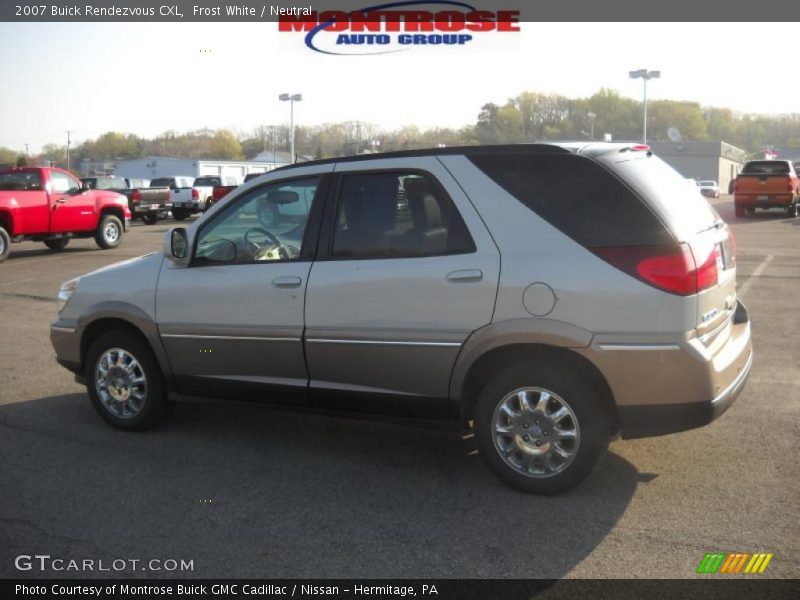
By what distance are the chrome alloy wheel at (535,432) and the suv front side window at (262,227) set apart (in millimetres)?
1620

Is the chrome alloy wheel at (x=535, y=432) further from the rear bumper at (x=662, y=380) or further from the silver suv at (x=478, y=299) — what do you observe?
the rear bumper at (x=662, y=380)

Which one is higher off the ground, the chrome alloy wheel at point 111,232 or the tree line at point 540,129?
the tree line at point 540,129

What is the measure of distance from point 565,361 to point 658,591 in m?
1.31

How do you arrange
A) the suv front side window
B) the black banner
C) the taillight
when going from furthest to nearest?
the suv front side window, the taillight, the black banner

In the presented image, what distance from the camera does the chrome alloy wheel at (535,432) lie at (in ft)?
14.4

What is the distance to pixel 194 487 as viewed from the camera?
4762 mm

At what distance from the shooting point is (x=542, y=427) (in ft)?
14.6

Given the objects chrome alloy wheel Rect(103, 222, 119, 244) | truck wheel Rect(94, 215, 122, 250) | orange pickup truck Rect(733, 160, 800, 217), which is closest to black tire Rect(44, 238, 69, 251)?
→ truck wheel Rect(94, 215, 122, 250)

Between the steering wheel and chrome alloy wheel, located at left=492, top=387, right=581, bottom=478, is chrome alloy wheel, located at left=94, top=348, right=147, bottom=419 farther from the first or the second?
chrome alloy wheel, located at left=492, top=387, right=581, bottom=478

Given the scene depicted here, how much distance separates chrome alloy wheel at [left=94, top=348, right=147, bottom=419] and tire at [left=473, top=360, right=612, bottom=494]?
2.47 meters

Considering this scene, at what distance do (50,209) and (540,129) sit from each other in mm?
12623

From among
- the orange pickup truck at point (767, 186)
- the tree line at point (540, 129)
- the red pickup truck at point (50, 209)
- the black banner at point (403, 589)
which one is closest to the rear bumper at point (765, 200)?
the orange pickup truck at point (767, 186)

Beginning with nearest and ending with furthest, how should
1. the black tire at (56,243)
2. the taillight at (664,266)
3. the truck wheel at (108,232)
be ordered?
the taillight at (664,266) < the black tire at (56,243) < the truck wheel at (108,232)

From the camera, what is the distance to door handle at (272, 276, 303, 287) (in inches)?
199
